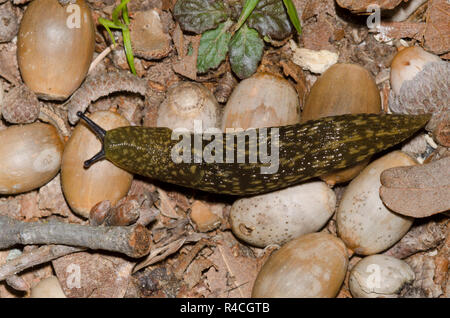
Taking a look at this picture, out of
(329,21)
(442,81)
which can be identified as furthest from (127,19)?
(442,81)

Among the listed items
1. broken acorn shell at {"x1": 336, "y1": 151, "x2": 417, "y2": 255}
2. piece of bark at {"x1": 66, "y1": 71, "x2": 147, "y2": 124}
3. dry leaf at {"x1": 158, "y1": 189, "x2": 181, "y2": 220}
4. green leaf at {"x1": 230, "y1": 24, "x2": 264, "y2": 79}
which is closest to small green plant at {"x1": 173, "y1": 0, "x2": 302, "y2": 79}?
green leaf at {"x1": 230, "y1": 24, "x2": 264, "y2": 79}

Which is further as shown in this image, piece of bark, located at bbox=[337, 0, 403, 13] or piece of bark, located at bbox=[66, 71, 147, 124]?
piece of bark, located at bbox=[66, 71, 147, 124]

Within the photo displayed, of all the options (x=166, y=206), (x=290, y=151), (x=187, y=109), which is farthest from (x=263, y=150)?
(x=166, y=206)

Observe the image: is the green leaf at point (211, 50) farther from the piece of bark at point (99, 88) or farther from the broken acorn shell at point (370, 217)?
the broken acorn shell at point (370, 217)

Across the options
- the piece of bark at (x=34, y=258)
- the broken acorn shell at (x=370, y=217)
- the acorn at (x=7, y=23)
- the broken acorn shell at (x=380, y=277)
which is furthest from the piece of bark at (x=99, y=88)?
the broken acorn shell at (x=380, y=277)

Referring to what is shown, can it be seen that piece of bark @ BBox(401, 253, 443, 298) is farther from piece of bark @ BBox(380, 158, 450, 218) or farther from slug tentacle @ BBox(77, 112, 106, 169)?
slug tentacle @ BBox(77, 112, 106, 169)

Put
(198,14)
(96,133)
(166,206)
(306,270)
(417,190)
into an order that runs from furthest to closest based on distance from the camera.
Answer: (166,206), (198,14), (96,133), (417,190), (306,270)

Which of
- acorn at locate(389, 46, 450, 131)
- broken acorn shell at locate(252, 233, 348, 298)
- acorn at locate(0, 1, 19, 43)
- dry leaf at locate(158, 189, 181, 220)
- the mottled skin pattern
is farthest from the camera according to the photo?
dry leaf at locate(158, 189, 181, 220)

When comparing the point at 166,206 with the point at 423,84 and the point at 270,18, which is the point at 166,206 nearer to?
the point at 270,18
